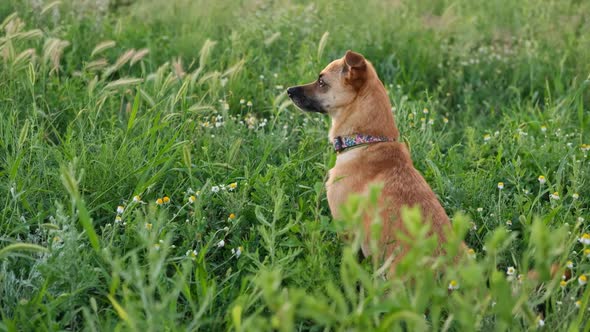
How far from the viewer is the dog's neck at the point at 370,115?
360 cm

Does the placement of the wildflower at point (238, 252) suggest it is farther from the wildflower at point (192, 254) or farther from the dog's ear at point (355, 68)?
the dog's ear at point (355, 68)

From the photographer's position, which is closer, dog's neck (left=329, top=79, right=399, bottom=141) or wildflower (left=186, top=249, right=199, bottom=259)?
wildflower (left=186, top=249, right=199, bottom=259)

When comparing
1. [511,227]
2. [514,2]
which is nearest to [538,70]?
[514,2]

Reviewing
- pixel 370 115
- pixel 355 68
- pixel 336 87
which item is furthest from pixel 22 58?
pixel 370 115

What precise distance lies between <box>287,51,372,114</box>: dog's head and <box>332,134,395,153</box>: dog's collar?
0.81ft

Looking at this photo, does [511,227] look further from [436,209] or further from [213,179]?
[213,179]

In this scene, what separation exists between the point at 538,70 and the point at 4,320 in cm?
478

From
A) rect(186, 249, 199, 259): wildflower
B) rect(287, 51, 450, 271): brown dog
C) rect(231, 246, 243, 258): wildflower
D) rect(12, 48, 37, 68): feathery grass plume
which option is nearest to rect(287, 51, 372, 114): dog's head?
rect(287, 51, 450, 271): brown dog

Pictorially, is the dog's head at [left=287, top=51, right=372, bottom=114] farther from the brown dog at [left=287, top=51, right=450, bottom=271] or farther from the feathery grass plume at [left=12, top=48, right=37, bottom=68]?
the feathery grass plume at [left=12, top=48, right=37, bottom=68]

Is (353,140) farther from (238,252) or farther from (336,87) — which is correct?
(238,252)

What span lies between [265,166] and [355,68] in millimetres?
860

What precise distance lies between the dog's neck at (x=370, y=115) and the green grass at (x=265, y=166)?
286 mm

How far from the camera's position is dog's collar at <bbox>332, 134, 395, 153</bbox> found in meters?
3.54

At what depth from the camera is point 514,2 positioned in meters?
7.19
